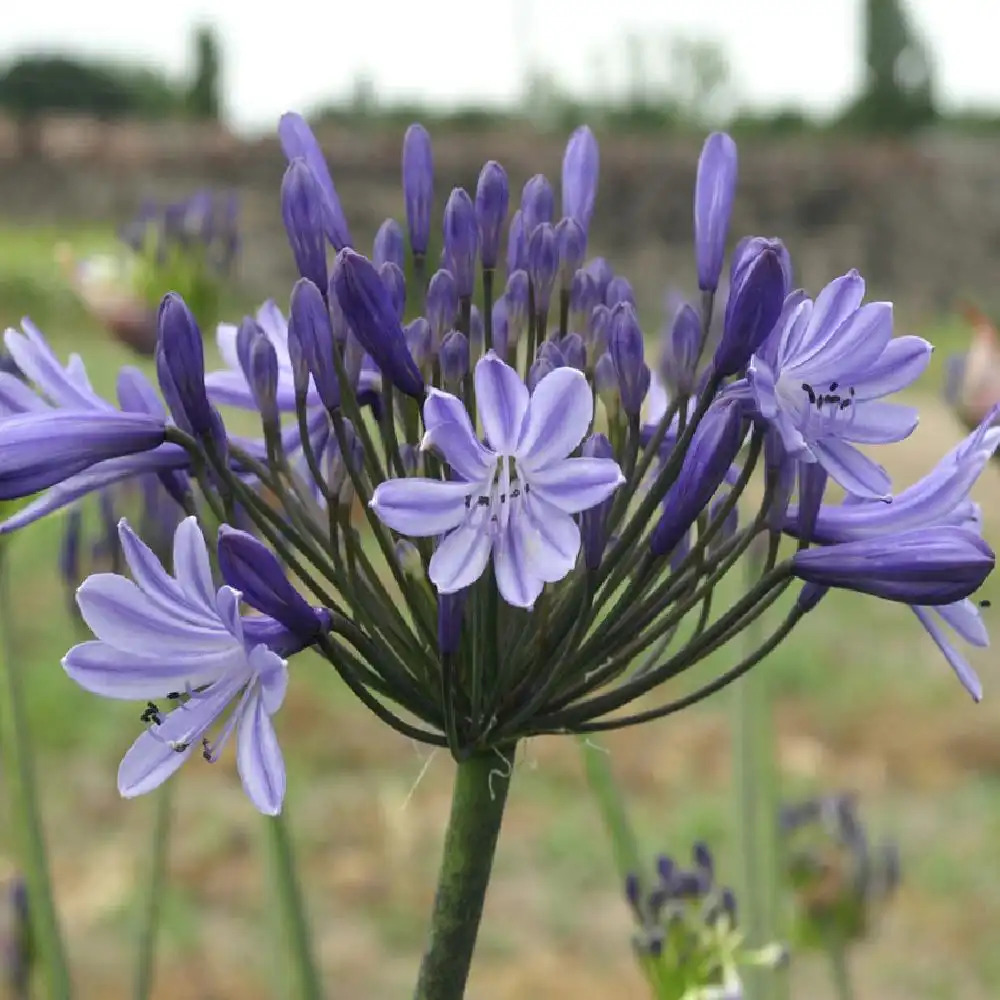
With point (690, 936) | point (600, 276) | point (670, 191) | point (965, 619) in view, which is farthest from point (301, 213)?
point (670, 191)

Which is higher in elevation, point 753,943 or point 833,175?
point 753,943

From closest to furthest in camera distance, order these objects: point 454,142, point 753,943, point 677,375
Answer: point 677,375 → point 753,943 → point 454,142

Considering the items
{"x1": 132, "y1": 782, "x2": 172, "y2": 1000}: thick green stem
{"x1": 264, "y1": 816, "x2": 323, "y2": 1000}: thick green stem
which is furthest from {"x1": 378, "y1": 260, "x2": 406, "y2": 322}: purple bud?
{"x1": 132, "y1": 782, "x2": 172, "y2": 1000}: thick green stem

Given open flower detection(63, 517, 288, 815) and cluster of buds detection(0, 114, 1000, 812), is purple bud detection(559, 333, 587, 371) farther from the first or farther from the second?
open flower detection(63, 517, 288, 815)

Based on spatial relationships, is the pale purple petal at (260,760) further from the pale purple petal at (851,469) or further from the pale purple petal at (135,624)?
the pale purple petal at (851,469)

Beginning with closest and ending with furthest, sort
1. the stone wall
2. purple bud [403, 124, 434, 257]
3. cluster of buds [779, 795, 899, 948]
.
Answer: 1. purple bud [403, 124, 434, 257]
2. cluster of buds [779, 795, 899, 948]
3. the stone wall

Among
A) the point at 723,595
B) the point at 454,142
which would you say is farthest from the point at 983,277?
the point at 723,595

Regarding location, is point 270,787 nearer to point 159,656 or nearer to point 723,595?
point 159,656
